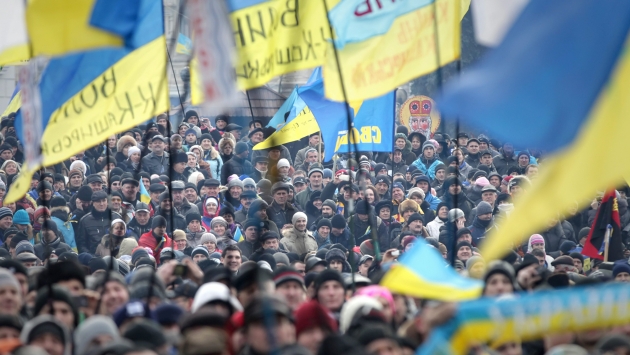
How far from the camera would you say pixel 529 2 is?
18.2 feet

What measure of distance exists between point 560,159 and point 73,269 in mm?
4067

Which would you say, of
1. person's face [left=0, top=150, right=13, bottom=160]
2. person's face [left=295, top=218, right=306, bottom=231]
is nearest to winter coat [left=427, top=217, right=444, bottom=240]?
person's face [left=295, top=218, right=306, bottom=231]

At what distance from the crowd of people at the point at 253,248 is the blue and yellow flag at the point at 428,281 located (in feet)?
0.21

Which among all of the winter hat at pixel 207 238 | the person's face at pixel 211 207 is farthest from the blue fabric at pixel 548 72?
the person's face at pixel 211 207

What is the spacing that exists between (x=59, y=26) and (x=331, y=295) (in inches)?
100

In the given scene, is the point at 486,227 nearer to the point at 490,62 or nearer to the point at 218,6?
the point at 218,6

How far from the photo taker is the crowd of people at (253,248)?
21.1ft

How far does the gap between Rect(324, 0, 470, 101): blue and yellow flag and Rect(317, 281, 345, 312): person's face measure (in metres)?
1.56

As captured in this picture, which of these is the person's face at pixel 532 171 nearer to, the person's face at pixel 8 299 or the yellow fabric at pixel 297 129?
the yellow fabric at pixel 297 129

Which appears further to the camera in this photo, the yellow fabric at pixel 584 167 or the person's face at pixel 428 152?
the person's face at pixel 428 152

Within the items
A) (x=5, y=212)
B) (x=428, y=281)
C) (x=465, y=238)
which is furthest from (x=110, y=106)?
(x=465, y=238)

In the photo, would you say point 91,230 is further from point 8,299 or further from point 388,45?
point 8,299

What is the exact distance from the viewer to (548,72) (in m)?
5.37

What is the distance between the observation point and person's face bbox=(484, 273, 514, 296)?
7.64 m
